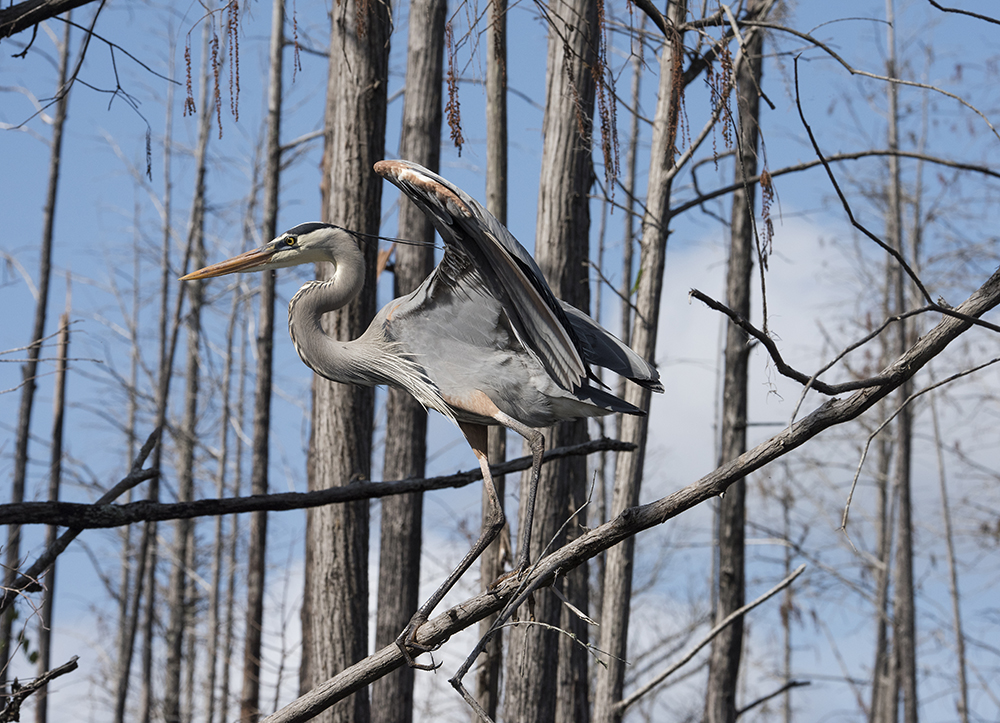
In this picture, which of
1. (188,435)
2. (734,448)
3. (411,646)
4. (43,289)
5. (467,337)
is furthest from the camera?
(188,435)

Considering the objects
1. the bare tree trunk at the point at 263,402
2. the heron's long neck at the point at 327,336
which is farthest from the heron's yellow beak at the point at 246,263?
the bare tree trunk at the point at 263,402

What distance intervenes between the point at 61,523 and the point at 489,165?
355cm

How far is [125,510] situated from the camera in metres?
→ 4.22

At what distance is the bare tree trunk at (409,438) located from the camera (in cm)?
777

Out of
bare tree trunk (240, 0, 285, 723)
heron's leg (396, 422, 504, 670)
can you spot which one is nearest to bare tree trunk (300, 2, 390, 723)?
heron's leg (396, 422, 504, 670)

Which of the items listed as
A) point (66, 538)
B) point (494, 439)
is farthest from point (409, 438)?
point (66, 538)

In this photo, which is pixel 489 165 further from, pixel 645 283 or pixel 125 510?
pixel 125 510

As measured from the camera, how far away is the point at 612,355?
3.39m

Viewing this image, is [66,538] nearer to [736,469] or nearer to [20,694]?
[20,694]

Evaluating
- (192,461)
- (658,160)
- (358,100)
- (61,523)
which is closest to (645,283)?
(658,160)

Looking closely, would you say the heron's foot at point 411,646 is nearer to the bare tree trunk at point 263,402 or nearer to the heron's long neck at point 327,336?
the heron's long neck at point 327,336

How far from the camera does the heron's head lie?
11.9 ft

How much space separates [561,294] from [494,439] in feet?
3.32

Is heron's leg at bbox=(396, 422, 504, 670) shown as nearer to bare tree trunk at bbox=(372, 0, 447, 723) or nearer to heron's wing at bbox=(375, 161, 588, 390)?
heron's wing at bbox=(375, 161, 588, 390)
